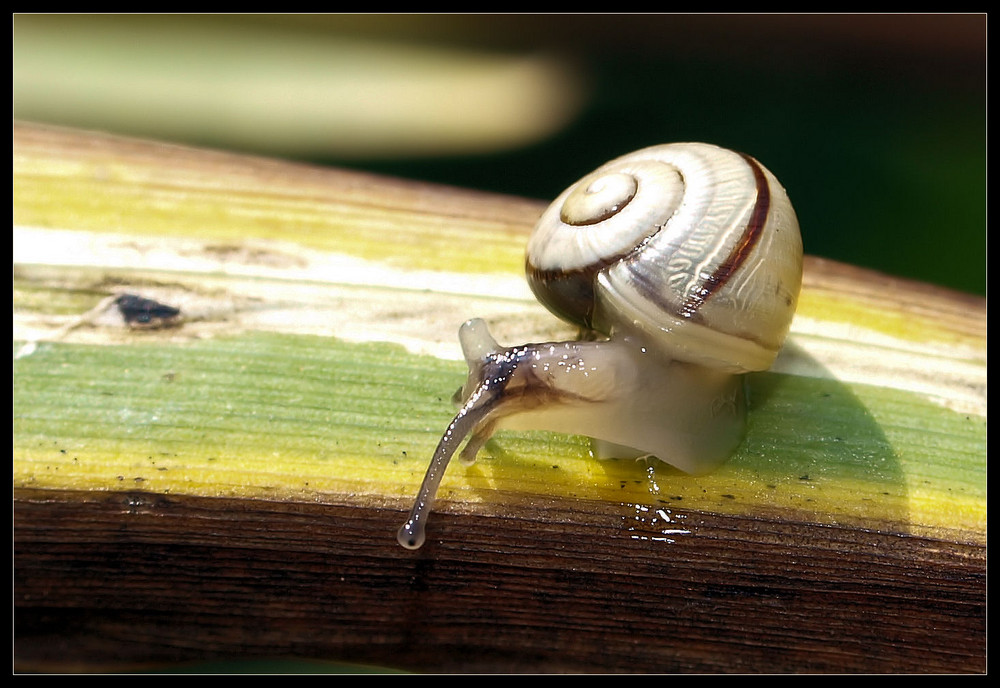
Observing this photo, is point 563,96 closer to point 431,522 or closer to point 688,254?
point 688,254

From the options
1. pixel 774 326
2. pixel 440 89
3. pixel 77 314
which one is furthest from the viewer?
pixel 440 89

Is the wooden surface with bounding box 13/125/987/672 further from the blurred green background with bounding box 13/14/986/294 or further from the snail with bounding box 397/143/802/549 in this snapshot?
the blurred green background with bounding box 13/14/986/294

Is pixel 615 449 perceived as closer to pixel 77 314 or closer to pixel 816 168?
pixel 77 314

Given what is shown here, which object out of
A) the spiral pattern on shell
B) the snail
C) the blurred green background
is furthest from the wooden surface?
the blurred green background

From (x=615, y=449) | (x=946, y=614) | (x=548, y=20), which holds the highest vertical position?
(x=548, y=20)

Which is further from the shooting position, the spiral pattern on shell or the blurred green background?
the blurred green background

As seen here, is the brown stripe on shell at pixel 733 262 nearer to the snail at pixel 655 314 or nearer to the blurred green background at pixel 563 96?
the snail at pixel 655 314

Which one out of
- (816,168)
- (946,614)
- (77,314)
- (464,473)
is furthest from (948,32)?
(77,314)
